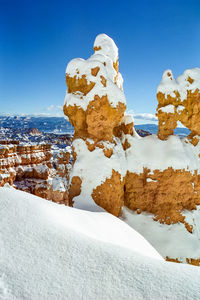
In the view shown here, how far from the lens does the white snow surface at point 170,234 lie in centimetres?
784

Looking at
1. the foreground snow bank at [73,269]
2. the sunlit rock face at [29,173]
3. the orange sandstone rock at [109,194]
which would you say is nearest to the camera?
the foreground snow bank at [73,269]

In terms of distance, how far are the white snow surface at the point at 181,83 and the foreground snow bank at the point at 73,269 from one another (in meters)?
7.48

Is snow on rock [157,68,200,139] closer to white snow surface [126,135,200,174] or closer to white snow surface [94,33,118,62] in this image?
white snow surface [126,135,200,174]

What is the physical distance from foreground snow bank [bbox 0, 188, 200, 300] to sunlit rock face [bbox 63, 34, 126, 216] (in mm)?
4444

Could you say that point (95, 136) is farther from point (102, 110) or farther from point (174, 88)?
point (174, 88)

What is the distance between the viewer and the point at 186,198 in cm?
860

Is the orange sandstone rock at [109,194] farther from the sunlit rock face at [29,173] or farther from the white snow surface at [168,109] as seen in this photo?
the sunlit rock face at [29,173]

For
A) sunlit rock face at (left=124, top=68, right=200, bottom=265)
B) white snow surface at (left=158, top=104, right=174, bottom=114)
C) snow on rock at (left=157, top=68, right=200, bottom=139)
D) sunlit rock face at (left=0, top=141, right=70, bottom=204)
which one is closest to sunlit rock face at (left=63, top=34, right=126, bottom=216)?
sunlit rock face at (left=124, top=68, right=200, bottom=265)

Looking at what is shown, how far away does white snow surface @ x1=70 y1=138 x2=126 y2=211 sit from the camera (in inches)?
307

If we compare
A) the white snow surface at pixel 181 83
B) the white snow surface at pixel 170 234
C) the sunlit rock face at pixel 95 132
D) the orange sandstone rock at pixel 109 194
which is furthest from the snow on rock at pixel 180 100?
the white snow surface at pixel 170 234

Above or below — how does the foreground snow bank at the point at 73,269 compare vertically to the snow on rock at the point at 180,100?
below

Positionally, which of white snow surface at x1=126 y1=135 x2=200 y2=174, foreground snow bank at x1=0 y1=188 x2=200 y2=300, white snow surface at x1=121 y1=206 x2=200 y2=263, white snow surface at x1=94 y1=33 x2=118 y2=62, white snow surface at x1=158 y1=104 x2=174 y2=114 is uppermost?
white snow surface at x1=94 y1=33 x2=118 y2=62

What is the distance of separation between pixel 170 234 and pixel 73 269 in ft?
22.0

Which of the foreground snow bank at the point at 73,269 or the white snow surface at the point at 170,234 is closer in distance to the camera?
the foreground snow bank at the point at 73,269
